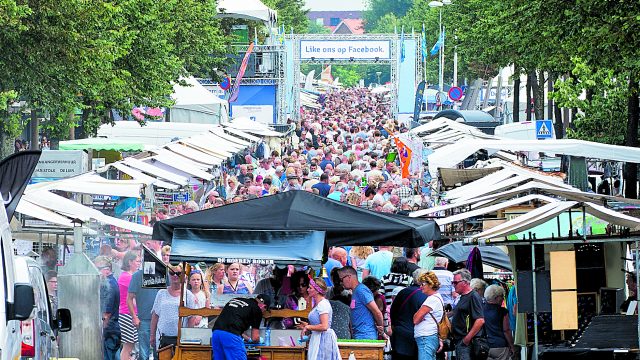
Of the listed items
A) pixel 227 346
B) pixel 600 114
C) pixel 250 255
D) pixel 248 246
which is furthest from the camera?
pixel 600 114

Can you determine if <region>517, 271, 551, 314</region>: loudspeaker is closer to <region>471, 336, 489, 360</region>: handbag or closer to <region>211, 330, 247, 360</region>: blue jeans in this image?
<region>471, 336, 489, 360</region>: handbag

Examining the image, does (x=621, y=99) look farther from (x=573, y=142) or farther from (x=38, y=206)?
(x=38, y=206)

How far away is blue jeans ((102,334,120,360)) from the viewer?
49.5 ft

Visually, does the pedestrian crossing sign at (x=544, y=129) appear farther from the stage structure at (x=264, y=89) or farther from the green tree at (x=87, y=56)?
the stage structure at (x=264, y=89)

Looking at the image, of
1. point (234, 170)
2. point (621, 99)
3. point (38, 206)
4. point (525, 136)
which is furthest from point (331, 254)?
point (234, 170)

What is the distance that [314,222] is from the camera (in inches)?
515

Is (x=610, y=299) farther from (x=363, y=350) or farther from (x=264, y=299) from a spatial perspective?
(x=264, y=299)

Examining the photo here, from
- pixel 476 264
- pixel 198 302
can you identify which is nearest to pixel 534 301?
pixel 476 264

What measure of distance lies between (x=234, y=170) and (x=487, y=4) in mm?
9183

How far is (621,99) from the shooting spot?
30.3m

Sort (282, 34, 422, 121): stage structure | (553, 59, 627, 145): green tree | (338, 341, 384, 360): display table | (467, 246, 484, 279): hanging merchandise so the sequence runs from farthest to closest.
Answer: (282, 34, 422, 121): stage structure → (553, 59, 627, 145): green tree → (467, 246, 484, 279): hanging merchandise → (338, 341, 384, 360): display table

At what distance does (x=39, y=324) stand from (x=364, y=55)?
2628 inches

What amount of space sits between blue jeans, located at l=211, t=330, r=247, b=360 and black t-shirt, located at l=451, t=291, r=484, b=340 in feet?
8.75

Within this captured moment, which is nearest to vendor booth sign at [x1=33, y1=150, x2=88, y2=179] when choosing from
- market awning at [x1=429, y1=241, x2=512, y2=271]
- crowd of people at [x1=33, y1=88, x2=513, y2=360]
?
crowd of people at [x1=33, y1=88, x2=513, y2=360]
